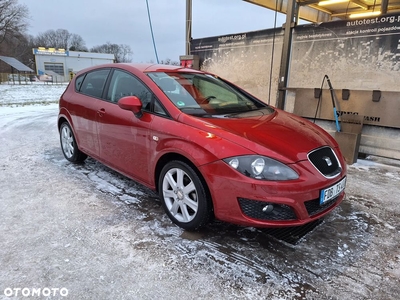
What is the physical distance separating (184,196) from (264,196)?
737mm

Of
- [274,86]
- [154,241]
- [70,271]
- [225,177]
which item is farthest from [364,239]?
[274,86]

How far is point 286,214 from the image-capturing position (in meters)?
2.22

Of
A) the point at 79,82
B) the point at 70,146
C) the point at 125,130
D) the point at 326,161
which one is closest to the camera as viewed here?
the point at 326,161

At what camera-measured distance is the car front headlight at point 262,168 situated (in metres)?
2.17

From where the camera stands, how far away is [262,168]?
7.16ft

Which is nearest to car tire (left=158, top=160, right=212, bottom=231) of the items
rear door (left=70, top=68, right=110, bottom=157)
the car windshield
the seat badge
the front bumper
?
the front bumper

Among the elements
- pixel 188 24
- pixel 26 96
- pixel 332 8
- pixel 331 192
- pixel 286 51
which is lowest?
pixel 26 96

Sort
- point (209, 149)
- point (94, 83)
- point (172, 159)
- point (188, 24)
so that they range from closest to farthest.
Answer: point (209, 149), point (172, 159), point (94, 83), point (188, 24)

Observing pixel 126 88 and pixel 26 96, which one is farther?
pixel 26 96

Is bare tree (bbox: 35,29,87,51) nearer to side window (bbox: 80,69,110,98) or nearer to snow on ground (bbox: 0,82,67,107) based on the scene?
snow on ground (bbox: 0,82,67,107)

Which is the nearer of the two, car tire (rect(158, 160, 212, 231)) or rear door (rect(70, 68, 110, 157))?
car tire (rect(158, 160, 212, 231))

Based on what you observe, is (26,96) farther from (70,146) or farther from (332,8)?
(332,8)

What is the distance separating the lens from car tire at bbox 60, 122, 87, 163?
4.30 metres

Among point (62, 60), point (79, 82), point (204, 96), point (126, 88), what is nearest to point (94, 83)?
point (79, 82)
